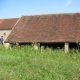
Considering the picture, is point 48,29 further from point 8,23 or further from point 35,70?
point 8,23

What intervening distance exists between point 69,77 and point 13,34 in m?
11.6

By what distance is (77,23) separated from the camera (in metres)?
19.9

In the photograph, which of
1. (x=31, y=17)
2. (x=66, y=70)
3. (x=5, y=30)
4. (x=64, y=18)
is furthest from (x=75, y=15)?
(x=5, y=30)

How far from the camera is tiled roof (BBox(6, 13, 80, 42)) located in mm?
18719

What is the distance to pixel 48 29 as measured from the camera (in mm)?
19969

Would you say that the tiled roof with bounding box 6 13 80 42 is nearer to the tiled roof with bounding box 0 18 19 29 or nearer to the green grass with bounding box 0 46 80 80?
the green grass with bounding box 0 46 80 80

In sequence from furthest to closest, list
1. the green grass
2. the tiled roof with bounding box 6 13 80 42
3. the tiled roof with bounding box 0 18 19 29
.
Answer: the tiled roof with bounding box 0 18 19 29 → the tiled roof with bounding box 6 13 80 42 → the green grass

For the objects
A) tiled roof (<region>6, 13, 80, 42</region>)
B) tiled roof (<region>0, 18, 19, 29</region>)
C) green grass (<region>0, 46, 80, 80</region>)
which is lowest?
green grass (<region>0, 46, 80, 80</region>)

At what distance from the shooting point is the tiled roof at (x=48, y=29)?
737 inches

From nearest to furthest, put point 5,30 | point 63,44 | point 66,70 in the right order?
1. point 66,70
2. point 63,44
3. point 5,30

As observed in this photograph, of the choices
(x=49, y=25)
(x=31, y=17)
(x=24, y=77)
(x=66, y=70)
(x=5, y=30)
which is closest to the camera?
(x=24, y=77)

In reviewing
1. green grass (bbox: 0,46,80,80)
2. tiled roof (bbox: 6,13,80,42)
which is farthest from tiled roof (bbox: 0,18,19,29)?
green grass (bbox: 0,46,80,80)

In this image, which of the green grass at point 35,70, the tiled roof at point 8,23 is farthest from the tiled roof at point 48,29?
the tiled roof at point 8,23

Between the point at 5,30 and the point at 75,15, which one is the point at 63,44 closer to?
the point at 75,15
